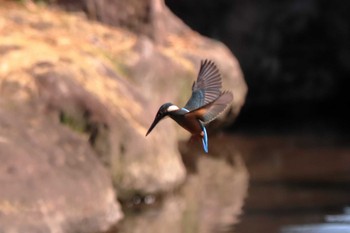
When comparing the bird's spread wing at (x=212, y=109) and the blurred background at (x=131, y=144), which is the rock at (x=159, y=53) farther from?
the bird's spread wing at (x=212, y=109)

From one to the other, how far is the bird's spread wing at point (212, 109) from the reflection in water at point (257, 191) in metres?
3.65

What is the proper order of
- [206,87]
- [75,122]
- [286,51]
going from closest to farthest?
[206,87] → [75,122] → [286,51]

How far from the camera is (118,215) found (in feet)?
19.2

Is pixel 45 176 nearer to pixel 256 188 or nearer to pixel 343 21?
pixel 256 188

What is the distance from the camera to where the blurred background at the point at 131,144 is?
217 inches

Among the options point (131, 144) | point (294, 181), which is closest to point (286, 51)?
point (294, 181)

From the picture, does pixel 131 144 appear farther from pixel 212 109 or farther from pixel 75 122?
pixel 212 109

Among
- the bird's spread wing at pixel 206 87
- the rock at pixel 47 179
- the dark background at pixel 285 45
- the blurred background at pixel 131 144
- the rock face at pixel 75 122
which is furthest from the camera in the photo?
the dark background at pixel 285 45

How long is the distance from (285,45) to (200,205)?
720cm

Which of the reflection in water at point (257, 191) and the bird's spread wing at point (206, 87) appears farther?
the reflection in water at point (257, 191)

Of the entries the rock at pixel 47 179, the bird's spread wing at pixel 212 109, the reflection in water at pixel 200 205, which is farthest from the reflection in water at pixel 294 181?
the bird's spread wing at pixel 212 109

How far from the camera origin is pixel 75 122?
20.6 ft

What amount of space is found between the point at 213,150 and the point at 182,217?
3094 millimetres

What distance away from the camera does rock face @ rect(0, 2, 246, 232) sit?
5.33 m
